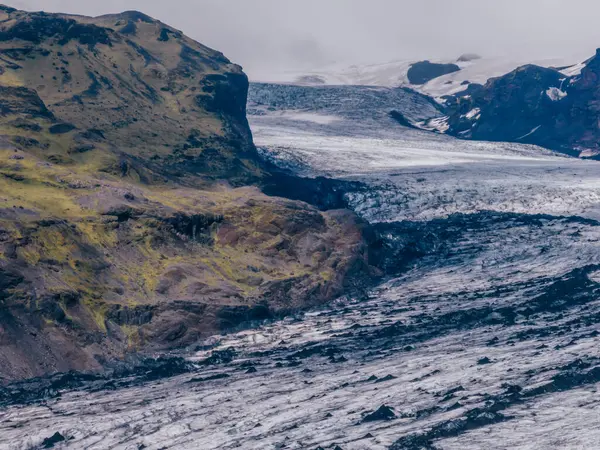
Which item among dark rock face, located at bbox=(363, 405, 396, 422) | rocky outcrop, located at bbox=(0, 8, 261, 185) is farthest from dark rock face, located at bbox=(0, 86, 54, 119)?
dark rock face, located at bbox=(363, 405, 396, 422)

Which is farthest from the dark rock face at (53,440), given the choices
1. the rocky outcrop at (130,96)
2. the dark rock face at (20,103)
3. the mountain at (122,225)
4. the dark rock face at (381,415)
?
the dark rock face at (20,103)

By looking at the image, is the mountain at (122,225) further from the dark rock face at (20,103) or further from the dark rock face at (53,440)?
the dark rock face at (53,440)

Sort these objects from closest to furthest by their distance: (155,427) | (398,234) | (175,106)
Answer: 1. (155,427)
2. (398,234)
3. (175,106)

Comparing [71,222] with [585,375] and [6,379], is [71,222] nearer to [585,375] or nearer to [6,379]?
[6,379]

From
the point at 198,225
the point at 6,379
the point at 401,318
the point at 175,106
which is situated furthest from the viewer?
the point at 175,106

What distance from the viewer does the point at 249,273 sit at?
85750 mm

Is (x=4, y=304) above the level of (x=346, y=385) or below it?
above

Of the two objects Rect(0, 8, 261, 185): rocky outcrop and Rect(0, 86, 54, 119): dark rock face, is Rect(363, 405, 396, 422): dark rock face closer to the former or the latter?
Rect(0, 8, 261, 185): rocky outcrop

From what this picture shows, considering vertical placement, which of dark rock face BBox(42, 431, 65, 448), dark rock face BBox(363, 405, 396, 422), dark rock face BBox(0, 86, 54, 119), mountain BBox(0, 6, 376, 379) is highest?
dark rock face BBox(0, 86, 54, 119)

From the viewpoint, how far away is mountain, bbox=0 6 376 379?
69938 mm

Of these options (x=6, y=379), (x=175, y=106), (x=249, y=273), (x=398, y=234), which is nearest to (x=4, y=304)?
(x=6, y=379)

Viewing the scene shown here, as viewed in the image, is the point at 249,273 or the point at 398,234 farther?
the point at 398,234

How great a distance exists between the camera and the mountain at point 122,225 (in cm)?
6994

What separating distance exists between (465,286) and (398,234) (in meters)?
22.5
